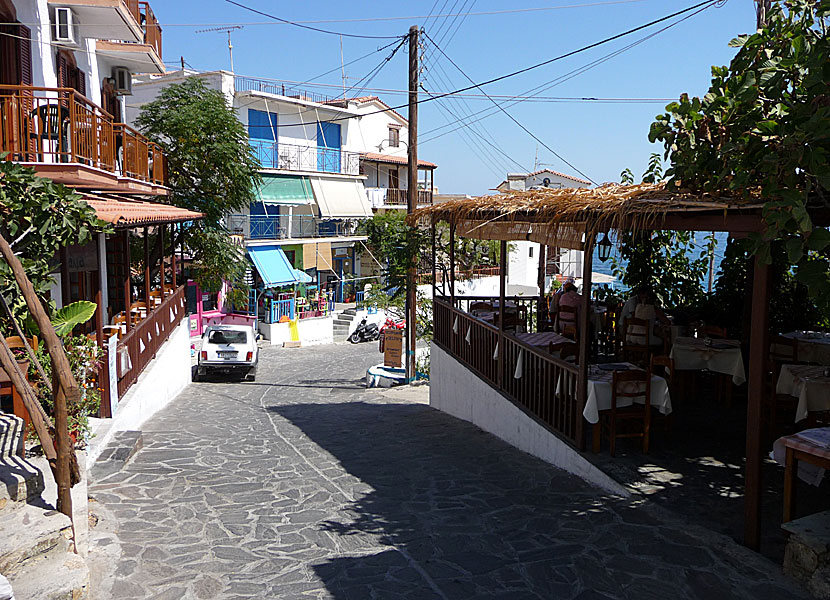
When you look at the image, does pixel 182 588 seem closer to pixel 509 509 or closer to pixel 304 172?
Result: pixel 509 509

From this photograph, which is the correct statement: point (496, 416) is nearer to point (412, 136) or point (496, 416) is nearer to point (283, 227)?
point (412, 136)

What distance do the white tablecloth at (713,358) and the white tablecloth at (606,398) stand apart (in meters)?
2.00

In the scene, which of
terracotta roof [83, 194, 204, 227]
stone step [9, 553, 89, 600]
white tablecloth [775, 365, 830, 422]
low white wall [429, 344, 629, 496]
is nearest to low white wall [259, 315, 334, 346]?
terracotta roof [83, 194, 204, 227]

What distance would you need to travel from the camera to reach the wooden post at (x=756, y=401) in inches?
240

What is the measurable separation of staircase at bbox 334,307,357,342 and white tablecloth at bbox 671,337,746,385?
27119 millimetres

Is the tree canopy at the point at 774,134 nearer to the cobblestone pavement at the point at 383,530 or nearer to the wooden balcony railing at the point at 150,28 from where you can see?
the cobblestone pavement at the point at 383,530

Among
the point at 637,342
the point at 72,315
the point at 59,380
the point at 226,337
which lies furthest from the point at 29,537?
the point at 226,337

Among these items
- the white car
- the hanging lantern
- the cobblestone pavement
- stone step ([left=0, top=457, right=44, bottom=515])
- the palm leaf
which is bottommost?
the white car

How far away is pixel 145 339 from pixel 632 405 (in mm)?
9403

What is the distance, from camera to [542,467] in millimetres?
9250

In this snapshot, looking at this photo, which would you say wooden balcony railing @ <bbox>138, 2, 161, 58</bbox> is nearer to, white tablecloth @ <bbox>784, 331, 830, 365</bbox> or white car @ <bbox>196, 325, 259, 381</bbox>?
white car @ <bbox>196, 325, 259, 381</bbox>

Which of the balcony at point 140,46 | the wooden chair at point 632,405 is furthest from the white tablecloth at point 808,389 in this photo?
the balcony at point 140,46

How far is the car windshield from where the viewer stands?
2288cm

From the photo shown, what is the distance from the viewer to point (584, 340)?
8.31m
